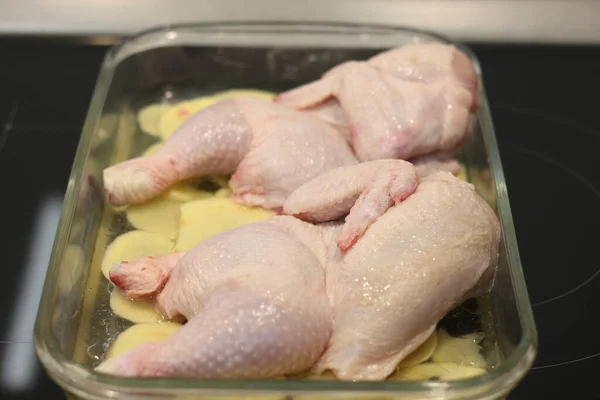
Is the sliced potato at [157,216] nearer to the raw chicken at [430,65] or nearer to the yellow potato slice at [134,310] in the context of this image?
the yellow potato slice at [134,310]

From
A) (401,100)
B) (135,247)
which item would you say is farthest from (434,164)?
(135,247)

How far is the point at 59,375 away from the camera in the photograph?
1.35 meters

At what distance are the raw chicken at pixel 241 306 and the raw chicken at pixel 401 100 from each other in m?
0.34

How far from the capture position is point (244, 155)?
6.02 ft

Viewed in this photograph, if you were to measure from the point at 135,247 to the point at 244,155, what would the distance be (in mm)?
347

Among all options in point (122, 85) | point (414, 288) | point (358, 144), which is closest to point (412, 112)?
point (358, 144)

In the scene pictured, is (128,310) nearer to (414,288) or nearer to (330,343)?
(330,343)

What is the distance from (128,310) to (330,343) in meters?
0.47

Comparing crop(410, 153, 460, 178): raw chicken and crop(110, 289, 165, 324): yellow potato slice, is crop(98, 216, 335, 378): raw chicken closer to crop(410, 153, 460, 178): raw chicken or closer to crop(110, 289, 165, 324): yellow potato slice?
crop(110, 289, 165, 324): yellow potato slice

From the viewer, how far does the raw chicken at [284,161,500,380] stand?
140cm

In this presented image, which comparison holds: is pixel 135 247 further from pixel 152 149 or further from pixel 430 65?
pixel 430 65

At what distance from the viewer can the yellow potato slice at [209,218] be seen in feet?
5.76

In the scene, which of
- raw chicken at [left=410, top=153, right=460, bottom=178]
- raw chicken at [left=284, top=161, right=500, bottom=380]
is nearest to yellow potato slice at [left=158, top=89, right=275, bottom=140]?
raw chicken at [left=410, top=153, right=460, bottom=178]

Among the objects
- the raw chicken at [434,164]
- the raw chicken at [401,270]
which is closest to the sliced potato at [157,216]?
the raw chicken at [401,270]
